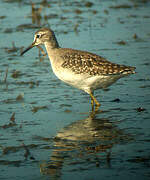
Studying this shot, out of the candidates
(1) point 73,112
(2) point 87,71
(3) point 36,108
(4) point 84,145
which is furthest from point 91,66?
(4) point 84,145

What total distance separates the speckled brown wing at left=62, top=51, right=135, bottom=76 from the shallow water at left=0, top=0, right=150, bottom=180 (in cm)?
65

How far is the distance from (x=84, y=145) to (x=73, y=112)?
1.76m

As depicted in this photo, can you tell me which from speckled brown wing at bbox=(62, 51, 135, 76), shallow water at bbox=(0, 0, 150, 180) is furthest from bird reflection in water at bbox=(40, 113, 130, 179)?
speckled brown wing at bbox=(62, 51, 135, 76)

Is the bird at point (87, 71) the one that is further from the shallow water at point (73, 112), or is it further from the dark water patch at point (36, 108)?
the dark water patch at point (36, 108)

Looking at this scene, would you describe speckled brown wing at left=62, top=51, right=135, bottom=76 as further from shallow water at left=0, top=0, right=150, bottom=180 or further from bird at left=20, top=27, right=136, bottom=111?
shallow water at left=0, top=0, right=150, bottom=180

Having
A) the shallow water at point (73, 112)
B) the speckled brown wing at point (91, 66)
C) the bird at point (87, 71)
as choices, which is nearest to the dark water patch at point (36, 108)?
the shallow water at point (73, 112)

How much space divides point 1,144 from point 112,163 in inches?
70.7

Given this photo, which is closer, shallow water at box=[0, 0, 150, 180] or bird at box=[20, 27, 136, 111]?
shallow water at box=[0, 0, 150, 180]

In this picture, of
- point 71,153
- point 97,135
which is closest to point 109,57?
point 97,135

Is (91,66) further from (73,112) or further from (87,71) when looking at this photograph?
(73,112)

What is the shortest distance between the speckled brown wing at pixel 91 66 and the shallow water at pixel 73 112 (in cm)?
65

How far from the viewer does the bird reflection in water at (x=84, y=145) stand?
5738 mm

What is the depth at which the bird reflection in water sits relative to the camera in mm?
5738

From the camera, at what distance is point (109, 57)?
11.7 meters
